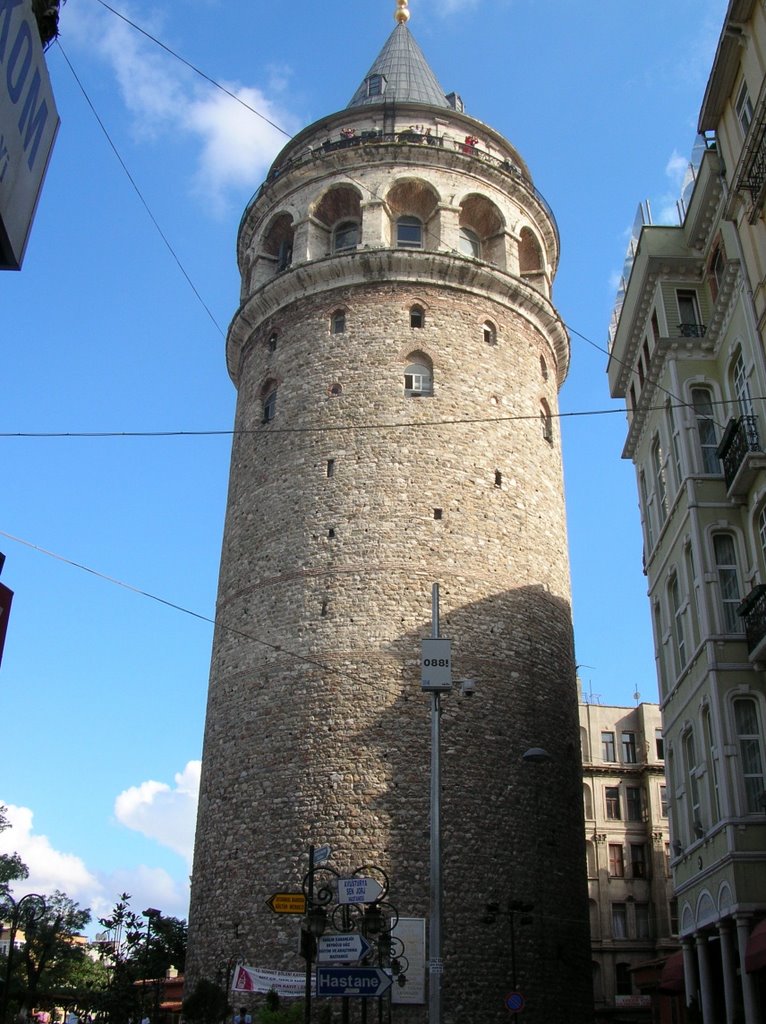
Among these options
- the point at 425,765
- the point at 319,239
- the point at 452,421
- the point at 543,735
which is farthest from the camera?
the point at 319,239

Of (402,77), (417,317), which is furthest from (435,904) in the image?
(402,77)

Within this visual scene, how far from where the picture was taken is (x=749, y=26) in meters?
14.5

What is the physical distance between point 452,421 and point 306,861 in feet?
31.3

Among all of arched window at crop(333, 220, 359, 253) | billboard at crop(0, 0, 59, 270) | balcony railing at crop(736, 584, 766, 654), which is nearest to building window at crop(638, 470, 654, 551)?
balcony railing at crop(736, 584, 766, 654)

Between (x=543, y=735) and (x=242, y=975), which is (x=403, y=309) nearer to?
(x=543, y=735)

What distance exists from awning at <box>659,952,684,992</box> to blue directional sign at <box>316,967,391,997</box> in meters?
7.97

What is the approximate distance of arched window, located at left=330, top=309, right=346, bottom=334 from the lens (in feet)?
80.8

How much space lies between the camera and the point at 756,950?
42.4ft

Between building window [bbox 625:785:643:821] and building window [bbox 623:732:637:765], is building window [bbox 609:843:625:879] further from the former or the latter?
building window [bbox 623:732:637:765]

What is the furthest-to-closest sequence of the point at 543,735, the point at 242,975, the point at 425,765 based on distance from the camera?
1. the point at 543,735
2. the point at 425,765
3. the point at 242,975

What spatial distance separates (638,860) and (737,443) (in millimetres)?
28193

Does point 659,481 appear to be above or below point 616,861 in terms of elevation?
above

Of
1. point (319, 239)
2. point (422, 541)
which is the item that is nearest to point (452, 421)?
point (422, 541)

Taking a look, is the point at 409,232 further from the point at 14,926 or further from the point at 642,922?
the point at 642,922
